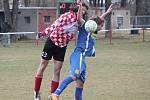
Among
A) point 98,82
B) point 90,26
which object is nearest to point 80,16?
point 90,26

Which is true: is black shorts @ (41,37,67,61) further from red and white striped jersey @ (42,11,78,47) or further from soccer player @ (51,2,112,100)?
soccer player @ (51,2,112,100)

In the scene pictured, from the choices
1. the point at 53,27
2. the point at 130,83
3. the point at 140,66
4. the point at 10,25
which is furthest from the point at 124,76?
the point at 10,25

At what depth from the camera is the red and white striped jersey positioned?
8886mm

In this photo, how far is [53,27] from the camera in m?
9.06

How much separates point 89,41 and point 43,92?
263 centimetres

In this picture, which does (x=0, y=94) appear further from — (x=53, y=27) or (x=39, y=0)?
(x=39, y=0)

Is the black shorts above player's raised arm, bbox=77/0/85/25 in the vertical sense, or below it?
below

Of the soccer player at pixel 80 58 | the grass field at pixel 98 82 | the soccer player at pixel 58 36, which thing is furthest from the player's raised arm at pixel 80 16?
the grass field at pixel 98 82

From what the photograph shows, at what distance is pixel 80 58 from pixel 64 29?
2.32ft

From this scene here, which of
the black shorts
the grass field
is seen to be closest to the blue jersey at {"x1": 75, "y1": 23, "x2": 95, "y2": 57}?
the black shorts

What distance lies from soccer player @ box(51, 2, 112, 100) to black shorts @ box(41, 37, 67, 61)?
1.83 ft

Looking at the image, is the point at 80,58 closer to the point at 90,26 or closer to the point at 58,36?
the point at 90,26

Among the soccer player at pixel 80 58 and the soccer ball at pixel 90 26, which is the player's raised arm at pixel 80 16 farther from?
the soccer ball at pixel 90 26

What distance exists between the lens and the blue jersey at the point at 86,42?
28.4ft
